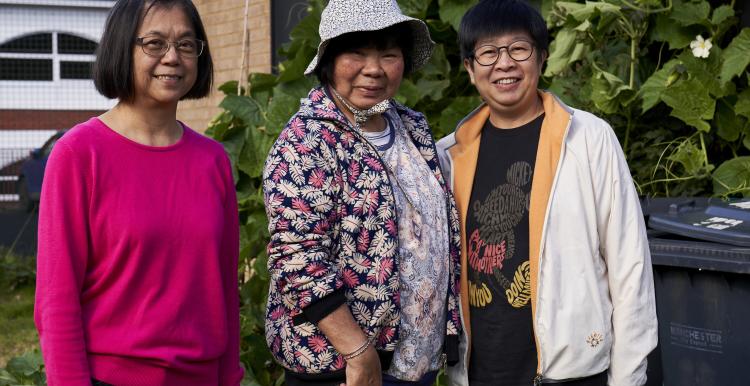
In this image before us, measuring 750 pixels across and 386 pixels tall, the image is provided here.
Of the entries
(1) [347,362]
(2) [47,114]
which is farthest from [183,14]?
(2) [47,114]

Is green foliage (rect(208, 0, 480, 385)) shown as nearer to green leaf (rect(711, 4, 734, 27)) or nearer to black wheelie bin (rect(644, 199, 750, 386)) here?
green leaf (rect(711, 4, 734, 27))

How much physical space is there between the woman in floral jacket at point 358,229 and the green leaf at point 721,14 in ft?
6.76

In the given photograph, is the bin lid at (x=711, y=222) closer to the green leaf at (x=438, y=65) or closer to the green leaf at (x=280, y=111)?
the green leaf at (x=438, y=65)

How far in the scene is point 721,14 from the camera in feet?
13.3

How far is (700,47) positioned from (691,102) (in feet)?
0.88

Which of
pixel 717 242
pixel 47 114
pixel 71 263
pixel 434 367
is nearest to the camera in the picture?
pixel 71 263

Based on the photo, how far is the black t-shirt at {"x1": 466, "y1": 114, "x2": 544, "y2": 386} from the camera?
2.47 meters

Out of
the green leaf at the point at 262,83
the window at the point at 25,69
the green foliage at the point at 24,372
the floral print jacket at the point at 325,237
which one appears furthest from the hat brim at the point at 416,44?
the window at the point at 25,69

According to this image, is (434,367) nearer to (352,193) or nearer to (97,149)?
(352,193)

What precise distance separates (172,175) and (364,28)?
0.60 m

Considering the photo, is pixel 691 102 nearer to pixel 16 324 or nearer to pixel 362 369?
pixel 362 369

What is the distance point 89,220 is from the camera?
2.05m

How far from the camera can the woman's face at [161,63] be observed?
7.13 feet

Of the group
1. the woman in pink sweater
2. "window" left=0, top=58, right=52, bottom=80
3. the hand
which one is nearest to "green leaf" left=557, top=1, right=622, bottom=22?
the woman in pink sweater
